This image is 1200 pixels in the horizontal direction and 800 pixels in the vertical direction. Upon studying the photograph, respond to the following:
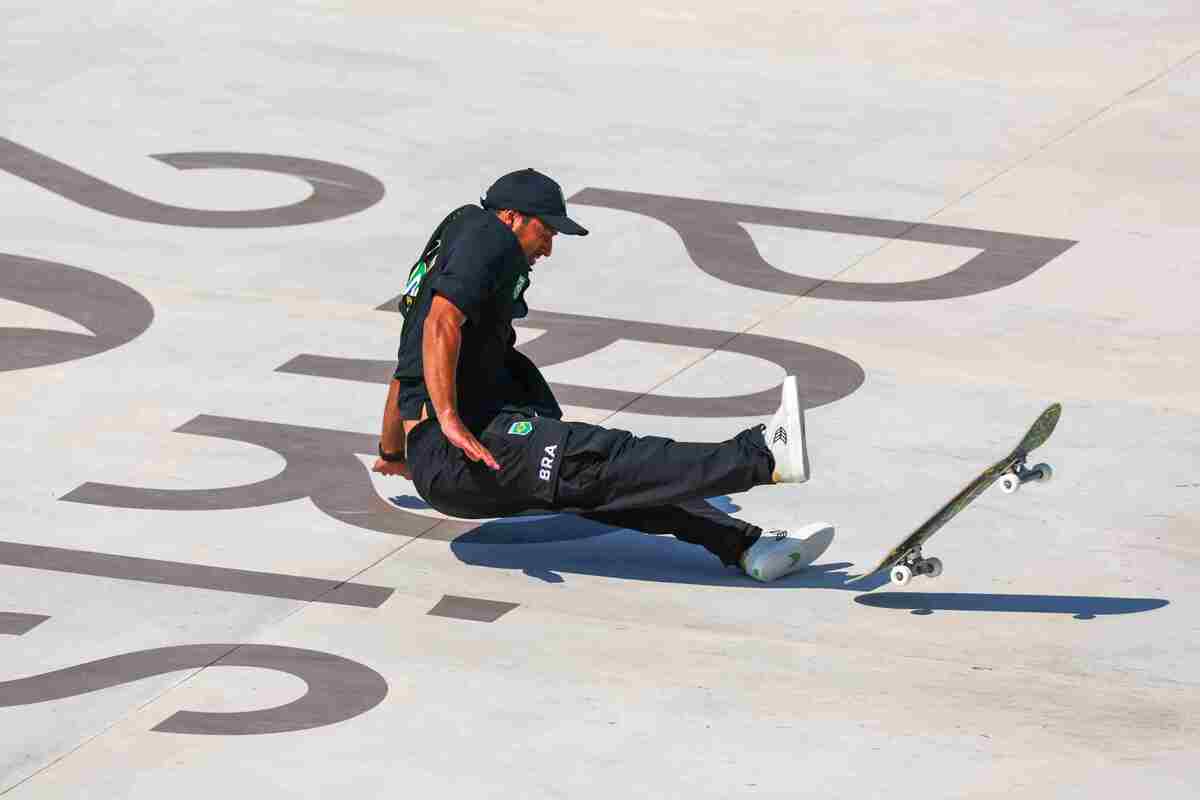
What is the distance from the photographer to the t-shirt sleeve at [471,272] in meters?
8.45

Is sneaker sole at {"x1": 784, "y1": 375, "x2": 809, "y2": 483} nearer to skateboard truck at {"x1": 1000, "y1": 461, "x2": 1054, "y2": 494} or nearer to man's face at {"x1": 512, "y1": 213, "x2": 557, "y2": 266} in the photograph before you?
skateboard truck at {"x1": 1000, "y1": 461, "x2": 1054, "y2": 494}

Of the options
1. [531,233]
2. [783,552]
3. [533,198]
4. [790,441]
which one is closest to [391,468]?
[531,233]

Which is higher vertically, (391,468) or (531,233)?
(531,233)

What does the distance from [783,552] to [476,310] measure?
4.44 feet

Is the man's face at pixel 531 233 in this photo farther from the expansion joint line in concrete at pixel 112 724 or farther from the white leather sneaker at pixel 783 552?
the expansion joint line in concrete at pixel 112 724

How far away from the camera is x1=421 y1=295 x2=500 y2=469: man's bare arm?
8.28 meters

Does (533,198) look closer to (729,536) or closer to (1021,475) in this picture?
(729,536)

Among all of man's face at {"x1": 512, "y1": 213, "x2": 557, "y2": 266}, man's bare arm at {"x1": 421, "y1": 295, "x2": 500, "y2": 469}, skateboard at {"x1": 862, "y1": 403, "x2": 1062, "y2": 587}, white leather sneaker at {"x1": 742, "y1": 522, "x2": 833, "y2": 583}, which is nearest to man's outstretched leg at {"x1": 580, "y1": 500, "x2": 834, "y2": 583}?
white leather sneaker at {"x1": 742, "y1": 522, "x2": 833, "y2": 583}

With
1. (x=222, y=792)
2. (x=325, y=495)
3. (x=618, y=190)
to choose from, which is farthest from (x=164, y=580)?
(x=618, y=190)

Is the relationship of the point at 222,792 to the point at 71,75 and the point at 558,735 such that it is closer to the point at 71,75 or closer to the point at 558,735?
the point at 558,735

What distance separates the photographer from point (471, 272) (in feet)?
27.8

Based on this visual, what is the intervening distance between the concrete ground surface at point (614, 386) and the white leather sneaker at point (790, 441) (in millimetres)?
531

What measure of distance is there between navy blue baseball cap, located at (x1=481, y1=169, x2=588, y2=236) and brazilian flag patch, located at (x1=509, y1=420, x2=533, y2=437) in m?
0.67

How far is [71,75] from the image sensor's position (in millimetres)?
15820
